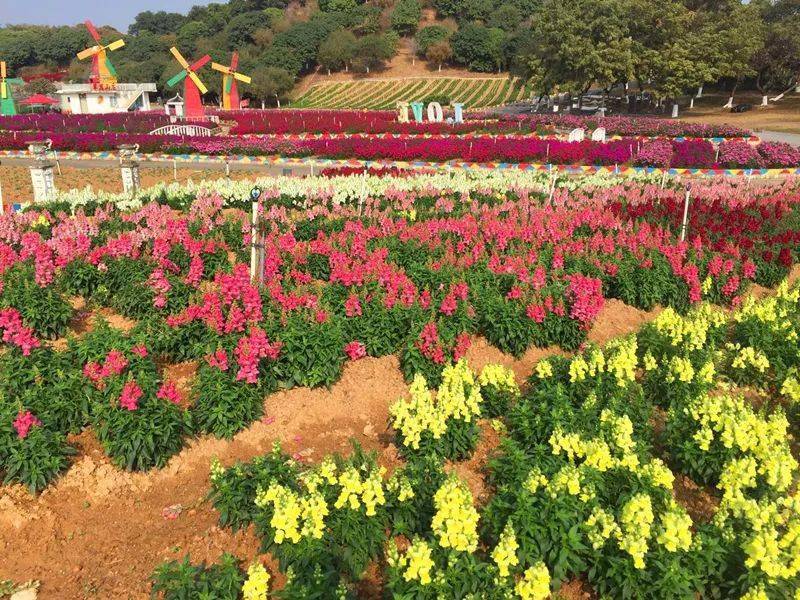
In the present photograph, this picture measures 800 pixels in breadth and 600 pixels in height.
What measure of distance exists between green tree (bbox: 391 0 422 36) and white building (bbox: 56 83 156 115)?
58759 millimetres

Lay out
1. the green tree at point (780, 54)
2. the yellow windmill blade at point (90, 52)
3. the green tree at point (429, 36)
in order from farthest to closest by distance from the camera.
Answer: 1. the green tree at point (429, 36)
2. the yellow windmill blade at point (90, 52)
3. the green tree at point (780, 54)

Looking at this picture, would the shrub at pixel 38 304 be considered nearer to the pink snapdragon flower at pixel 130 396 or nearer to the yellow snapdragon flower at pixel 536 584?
the pink snapdragon flower at pixel 130 396

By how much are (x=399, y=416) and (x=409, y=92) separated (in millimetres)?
89773

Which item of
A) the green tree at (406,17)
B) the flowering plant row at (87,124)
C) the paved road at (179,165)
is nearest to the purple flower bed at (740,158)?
the paved road at (179,165)

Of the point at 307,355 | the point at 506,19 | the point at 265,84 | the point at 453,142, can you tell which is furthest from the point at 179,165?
the point at 506,19

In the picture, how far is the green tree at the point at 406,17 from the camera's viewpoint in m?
116

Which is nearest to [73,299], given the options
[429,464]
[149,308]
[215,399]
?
[149,308]

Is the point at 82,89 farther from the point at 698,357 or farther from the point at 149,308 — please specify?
the point at 698,357

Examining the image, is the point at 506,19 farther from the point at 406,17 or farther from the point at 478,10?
the point at 406,17

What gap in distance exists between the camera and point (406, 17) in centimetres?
11594

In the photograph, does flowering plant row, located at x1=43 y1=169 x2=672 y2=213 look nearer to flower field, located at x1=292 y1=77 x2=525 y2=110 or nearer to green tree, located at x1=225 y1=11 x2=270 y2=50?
flower field, located at x1=292 y1=77 x2=525 y2=110

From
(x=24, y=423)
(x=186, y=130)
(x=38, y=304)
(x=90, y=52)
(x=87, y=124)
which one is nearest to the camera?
(x=24, y=423)

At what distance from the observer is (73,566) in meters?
5.47

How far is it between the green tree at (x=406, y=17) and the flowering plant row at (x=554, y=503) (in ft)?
396
